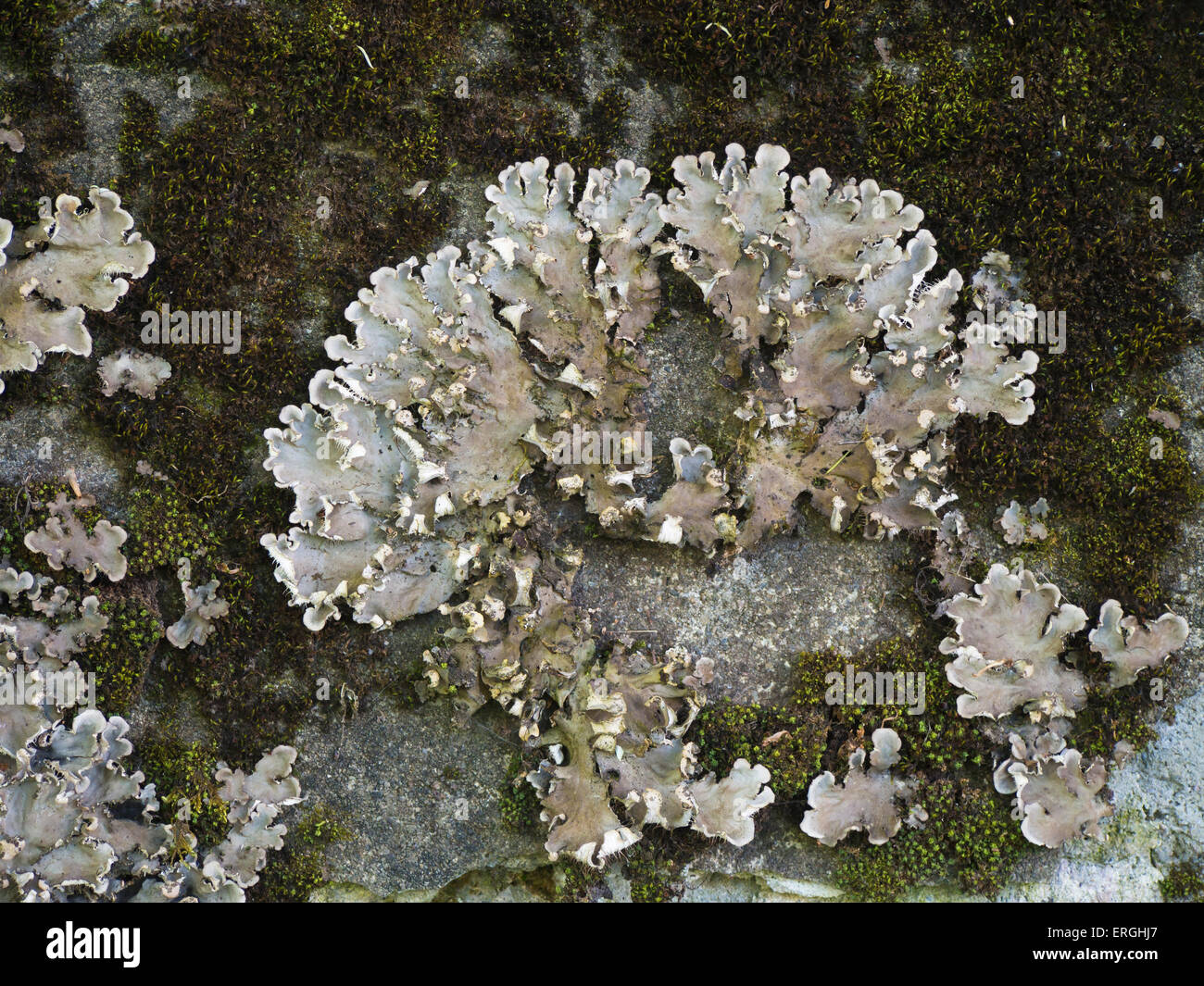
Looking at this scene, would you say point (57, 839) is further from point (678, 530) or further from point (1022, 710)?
point (1022, 710)

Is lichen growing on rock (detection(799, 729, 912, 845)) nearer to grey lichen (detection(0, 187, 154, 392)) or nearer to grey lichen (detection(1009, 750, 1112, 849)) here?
grey lichen (detection(1009, 750, 1112, 849))

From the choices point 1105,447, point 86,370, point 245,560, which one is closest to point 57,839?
point 245,560

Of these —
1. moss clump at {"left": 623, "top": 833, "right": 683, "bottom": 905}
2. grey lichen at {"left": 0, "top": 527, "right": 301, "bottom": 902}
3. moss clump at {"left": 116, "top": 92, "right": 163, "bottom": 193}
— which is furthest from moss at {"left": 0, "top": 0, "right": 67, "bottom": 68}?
moss clump at {"left": 623, "top": 833, "right": 683, "bottom": 905}

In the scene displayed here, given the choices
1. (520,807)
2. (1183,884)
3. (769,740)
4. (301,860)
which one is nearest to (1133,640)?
(1183,884)

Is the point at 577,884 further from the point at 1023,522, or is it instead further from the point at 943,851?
the point at 1023,522

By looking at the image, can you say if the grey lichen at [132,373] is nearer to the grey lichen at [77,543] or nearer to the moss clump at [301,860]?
the grey lichen at [77,543]
